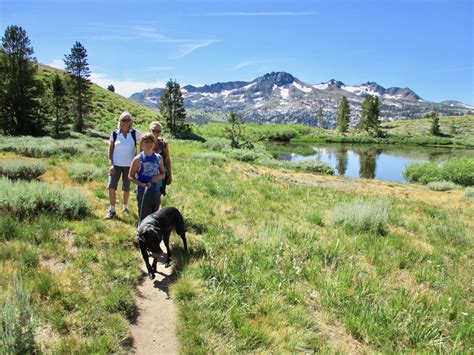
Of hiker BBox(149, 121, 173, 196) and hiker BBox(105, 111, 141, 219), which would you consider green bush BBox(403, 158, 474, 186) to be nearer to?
hiker BBox(149, 121, 173, 196)

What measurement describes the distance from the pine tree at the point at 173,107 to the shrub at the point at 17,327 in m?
69.4

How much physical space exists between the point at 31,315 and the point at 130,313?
124 centimetres

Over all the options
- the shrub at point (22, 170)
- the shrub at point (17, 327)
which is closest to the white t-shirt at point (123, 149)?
the shrub at point (17, 327)

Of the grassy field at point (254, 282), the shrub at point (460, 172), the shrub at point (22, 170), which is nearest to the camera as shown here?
the grassy field at point (254, 282)

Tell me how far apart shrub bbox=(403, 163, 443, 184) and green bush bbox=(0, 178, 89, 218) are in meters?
33.2

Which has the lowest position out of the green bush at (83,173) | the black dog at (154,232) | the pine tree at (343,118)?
the black dog at (154,232)

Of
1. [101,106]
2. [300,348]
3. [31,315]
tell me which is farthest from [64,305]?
[101,106]

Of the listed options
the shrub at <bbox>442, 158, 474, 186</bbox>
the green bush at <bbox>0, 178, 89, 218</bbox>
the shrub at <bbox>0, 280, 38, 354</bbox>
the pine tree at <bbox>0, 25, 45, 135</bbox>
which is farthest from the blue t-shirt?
the pine tree at <bbox>0, 25, 45, 135</bbox>

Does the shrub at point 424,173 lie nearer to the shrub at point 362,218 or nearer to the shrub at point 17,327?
the shrub at point 362,218

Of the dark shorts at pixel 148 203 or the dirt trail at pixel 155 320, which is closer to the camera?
the dirt trail at pixel 155 320

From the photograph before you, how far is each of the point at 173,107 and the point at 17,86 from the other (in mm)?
37022

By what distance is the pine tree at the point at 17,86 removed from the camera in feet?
115

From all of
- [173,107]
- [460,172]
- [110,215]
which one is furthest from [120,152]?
[173,107]

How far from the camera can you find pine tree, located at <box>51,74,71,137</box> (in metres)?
40.9
